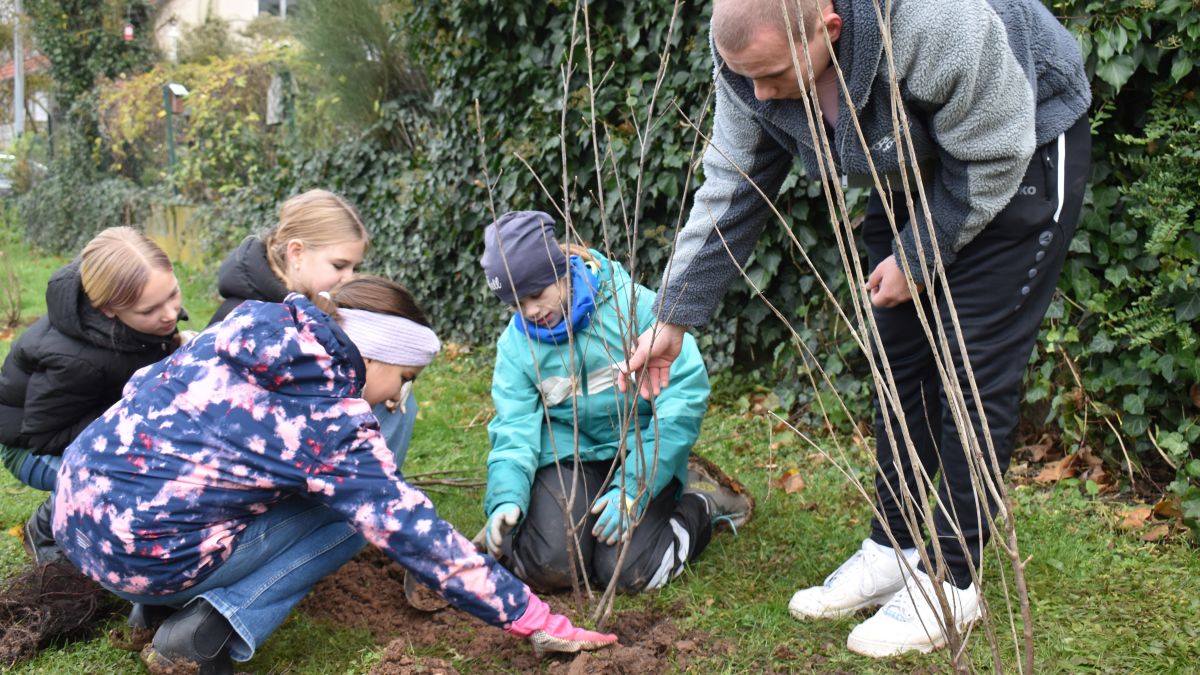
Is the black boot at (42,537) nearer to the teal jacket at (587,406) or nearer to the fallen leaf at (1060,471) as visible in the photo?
the teal jacket at (587,406)

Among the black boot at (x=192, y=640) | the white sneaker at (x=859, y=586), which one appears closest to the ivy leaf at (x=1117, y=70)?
the white sneaker at (x=859, y=586)

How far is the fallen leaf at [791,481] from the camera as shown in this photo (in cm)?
348

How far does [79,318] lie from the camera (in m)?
2.89

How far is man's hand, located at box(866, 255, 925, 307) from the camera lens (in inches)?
83.0

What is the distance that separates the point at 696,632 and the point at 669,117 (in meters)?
2.51

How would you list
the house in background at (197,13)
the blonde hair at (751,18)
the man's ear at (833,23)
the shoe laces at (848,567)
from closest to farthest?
the blonde hair at (751,18) → the man's ear at (833,23) → the shoe laces at (848,567) → the house in background at (197,13)

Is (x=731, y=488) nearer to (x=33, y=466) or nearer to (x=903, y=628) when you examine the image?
(x=903, y=628)

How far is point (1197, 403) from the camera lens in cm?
288

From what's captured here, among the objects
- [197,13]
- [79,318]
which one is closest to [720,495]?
[79,318]

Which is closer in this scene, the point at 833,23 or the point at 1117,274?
the point at 833,23

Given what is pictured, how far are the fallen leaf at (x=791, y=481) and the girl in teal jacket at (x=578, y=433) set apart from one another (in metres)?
0.53

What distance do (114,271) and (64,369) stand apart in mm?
320

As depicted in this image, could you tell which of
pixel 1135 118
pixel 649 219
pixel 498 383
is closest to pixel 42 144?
pixel 649 219

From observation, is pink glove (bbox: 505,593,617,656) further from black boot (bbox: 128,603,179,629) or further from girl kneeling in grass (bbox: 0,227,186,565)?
girl kneeling in grass (bbox: 0,227,186,565)
